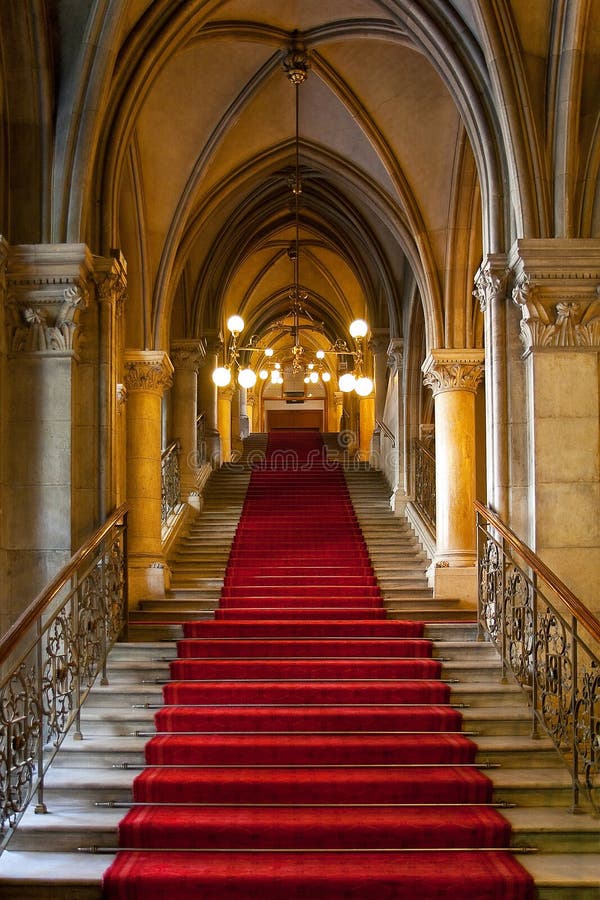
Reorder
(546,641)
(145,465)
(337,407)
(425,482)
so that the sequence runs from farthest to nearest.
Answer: (337,407) < (425,482) < (145,465) < (546,641)

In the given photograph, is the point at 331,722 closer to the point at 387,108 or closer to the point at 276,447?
the point at 387,108

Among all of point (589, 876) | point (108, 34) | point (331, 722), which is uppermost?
point (108, 34)

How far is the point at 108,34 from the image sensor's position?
23.9 ft

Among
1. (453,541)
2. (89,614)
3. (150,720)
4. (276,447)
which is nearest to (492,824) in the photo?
(150,720)

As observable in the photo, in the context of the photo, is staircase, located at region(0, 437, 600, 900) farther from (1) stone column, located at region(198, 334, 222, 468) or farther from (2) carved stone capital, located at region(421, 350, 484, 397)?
(1) stone column, located at region(198, 334, 222, 468)

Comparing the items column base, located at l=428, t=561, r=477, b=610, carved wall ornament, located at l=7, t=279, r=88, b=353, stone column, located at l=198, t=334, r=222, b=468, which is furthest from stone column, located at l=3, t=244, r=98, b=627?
stone column, located at l=198, t=334, r=222, b=468

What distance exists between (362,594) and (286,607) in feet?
3.23

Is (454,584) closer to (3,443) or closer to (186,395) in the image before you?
(3,443)

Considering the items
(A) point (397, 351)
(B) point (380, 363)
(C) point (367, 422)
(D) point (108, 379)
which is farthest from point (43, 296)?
(C) point (367, 422)

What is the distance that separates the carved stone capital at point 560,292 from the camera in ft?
23.6

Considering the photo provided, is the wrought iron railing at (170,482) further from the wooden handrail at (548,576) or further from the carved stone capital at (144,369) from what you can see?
the wooden handrail at (548,576)

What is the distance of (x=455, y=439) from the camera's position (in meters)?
11.5

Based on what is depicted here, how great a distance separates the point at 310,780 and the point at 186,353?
33.4 feet

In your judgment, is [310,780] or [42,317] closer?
[310,780]
